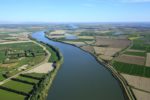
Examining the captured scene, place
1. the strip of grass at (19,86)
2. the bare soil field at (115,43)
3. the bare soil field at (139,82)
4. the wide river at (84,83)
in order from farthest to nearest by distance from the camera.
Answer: the bare soil field at (115,43) < the bare soil field at (139,82) < the strip of grass at (19,86) < the wide river at (84,83)

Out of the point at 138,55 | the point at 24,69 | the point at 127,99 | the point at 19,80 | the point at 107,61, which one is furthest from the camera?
the point at 138,55

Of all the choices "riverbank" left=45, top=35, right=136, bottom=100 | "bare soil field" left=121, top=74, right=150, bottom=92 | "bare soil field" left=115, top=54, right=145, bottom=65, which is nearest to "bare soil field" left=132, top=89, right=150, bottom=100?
"riverbank" left=45, top=35, right=136, bottom=100

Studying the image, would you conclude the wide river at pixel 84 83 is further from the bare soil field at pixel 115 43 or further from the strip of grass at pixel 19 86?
the bare soil field at pixel 115 43

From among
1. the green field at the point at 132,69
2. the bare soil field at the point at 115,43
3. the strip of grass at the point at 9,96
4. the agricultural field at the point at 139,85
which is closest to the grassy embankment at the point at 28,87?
the strip of grass at the point at 9,96

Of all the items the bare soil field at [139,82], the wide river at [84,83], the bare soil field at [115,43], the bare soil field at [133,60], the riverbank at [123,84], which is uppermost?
the bare soil field at [133,60]

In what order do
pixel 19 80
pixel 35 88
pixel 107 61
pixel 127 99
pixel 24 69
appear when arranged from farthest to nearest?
pixel 107 61 < pixel 24 69 < pixel 19 80 < pixel 35 88 < pixel 127 99

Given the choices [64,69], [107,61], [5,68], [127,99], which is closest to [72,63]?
[64,69]

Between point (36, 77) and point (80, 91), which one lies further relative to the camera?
point (36, 77)

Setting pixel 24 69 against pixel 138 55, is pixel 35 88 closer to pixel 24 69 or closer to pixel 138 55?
pixel 24 69
